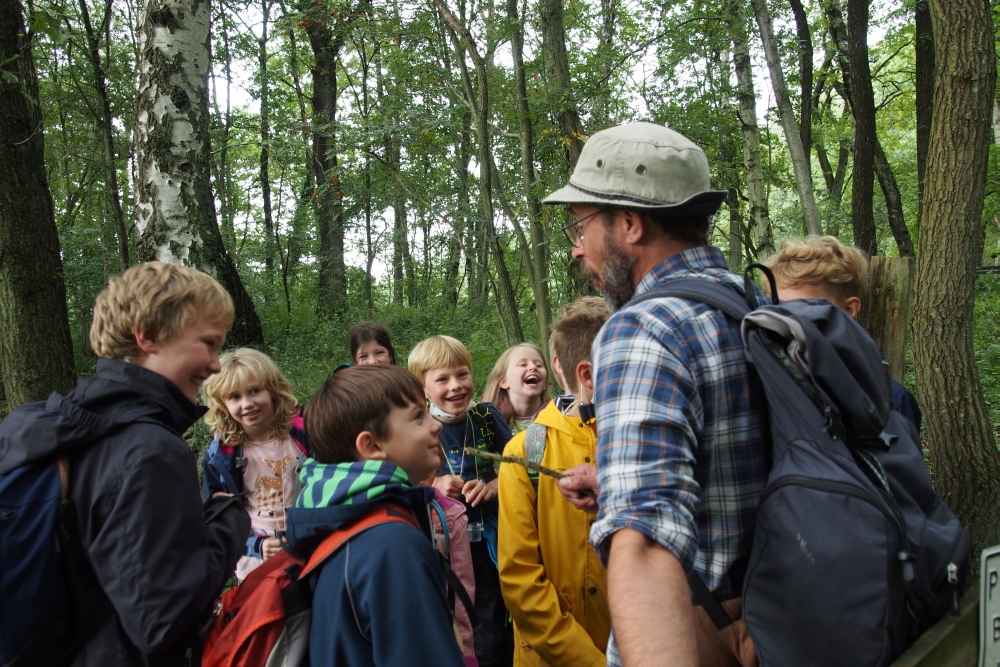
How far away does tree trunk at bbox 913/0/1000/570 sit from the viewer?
4.28m

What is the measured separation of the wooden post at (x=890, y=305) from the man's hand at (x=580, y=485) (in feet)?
8.71

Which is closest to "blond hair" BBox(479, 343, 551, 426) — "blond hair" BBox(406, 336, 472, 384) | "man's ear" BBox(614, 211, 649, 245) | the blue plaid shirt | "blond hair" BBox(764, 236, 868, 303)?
"blond hair" BBox(406, 336, 472, 384)

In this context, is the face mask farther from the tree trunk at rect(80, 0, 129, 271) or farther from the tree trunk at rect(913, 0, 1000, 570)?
the tree trunk at rect(80, 0, 129, 271)

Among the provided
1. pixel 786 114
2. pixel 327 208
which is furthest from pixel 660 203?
pixel 327 208

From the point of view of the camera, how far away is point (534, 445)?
2.63 meters

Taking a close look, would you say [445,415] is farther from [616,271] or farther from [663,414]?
[663,414]

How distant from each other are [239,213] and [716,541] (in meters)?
23.1

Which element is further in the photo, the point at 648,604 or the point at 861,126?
the point at 861,126

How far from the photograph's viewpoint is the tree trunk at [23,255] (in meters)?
4.89

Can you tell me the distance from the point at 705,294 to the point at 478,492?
1.73m

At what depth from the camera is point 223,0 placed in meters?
9.97

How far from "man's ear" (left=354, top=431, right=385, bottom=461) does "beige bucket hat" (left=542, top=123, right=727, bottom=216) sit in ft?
2.81

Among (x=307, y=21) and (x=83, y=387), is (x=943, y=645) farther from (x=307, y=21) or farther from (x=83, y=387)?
(x=307, y=21)

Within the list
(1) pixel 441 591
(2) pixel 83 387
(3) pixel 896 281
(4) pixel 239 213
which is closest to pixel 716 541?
(1) pixel 441 591
